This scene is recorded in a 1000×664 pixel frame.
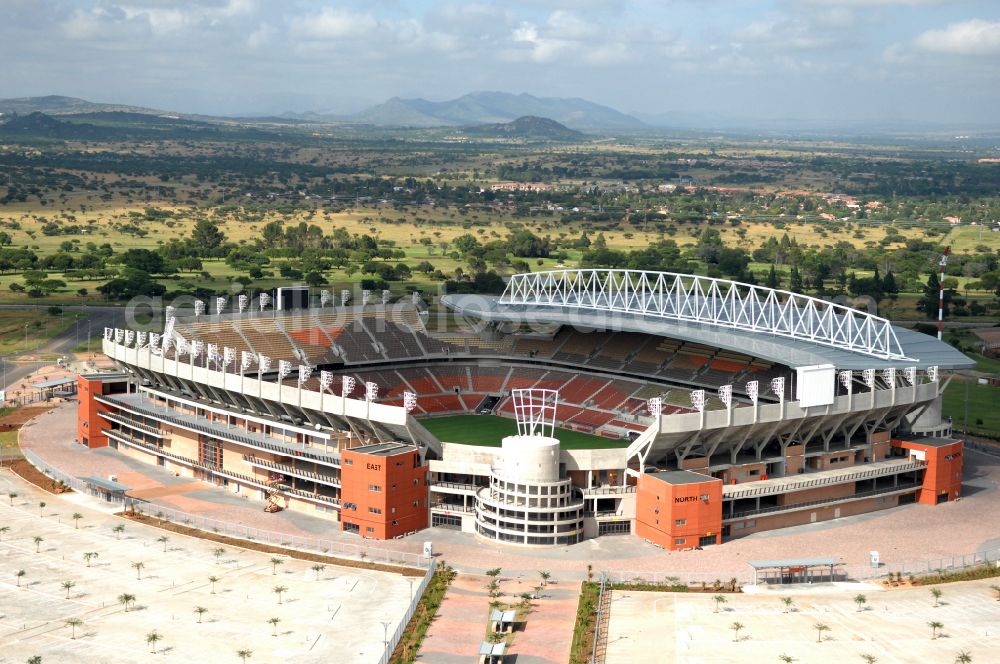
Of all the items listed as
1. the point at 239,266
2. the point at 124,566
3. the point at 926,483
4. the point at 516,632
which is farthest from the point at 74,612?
the point at 239,266

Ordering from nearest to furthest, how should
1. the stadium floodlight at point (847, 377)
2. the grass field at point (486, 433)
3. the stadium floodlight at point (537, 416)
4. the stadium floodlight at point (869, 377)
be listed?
1. the stadium floodlight at point (537, 416)
2. the stadium floodlight at point (847, 377)
3. the stadium floodlight at point (869, 377)
4. the grass field at point (486, 433)

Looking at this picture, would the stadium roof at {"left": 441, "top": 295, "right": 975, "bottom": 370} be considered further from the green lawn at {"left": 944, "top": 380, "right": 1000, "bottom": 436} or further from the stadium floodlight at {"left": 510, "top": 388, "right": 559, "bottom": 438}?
the green lawn at {"left": 944, "top": 380, "right": 1000, "bottom": 436}

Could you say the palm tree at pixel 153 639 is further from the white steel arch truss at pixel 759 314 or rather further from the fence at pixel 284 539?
the white steel arch truss at pixel 759 314

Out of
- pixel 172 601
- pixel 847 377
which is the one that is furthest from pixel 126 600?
pixel 847 377

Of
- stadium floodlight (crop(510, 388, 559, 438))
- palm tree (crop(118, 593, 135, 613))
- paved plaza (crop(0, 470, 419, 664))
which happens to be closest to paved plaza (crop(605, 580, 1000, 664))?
paved plaza (crop(0, 470, 419, 664))

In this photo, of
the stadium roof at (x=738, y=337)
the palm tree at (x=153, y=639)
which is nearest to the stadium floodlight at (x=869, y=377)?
the stadium roof at (x=738, y=337)

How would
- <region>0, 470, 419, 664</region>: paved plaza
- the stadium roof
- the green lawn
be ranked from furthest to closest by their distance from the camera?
the green lawn
the stadium roof
<region>0, 470, 419, 664</region>: paved plaza
